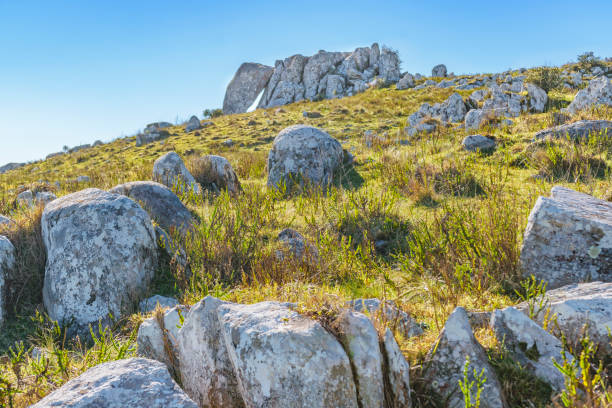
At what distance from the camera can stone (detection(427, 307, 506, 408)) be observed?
2103 mm

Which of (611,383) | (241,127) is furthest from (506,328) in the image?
(241,127)

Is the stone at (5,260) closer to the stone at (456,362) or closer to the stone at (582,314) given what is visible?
the stone at (456,362)

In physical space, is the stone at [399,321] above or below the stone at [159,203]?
below

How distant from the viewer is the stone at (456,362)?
6.90ft

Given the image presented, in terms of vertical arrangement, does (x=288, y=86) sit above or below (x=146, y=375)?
above

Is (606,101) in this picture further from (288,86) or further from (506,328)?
(288,86)

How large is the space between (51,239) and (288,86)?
166ft

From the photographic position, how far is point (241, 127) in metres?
25.0

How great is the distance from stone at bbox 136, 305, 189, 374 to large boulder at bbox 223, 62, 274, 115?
6115 cm

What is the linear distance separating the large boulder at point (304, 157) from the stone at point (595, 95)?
8269 millimetres

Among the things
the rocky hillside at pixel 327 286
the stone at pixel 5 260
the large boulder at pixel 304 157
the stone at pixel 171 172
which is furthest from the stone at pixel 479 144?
the stone at pixel 5 260

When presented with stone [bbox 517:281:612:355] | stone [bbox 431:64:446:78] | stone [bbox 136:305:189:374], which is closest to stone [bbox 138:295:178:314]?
stone [bbox 136:305:189:374]

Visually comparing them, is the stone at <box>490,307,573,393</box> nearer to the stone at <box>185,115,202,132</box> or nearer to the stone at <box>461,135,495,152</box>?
the stone at <box>461,135,495,152</box>

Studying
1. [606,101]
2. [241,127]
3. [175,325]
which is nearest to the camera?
[175,325]
